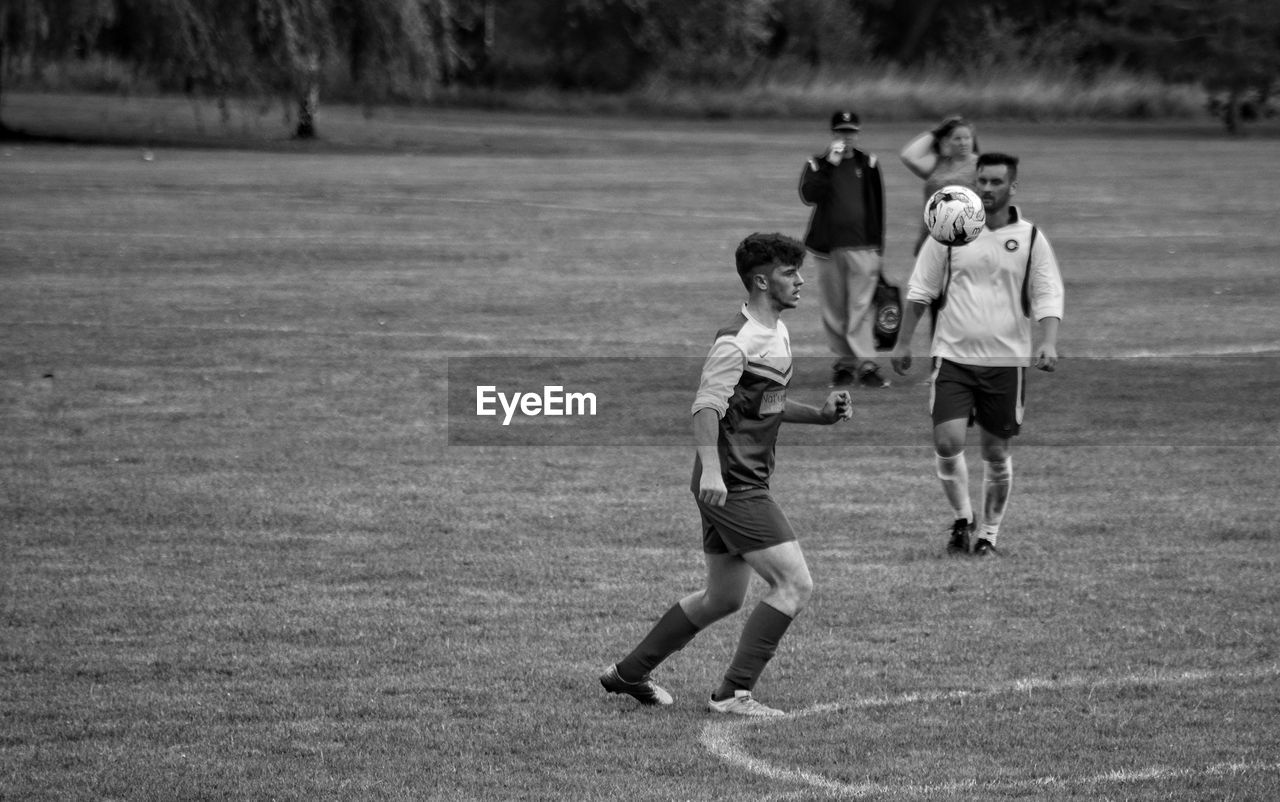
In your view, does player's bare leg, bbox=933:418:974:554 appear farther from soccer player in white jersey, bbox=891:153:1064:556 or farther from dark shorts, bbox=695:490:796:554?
dark shorts, bbox=695:490:796:554

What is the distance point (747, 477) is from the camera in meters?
7.16

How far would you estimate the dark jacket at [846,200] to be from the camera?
1538 centimetres

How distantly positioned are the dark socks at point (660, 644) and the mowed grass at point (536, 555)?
187 millimetres

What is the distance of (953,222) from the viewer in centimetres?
994

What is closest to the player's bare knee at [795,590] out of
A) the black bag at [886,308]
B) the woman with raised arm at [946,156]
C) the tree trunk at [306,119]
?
the woman with raised arm at [946,156]

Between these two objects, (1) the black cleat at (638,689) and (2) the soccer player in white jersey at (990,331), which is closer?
(1) the black cleat at (638,689)

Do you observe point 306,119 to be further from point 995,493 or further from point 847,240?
point 995,493

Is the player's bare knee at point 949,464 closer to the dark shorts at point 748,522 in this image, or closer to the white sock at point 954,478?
the white sock at point 954,478

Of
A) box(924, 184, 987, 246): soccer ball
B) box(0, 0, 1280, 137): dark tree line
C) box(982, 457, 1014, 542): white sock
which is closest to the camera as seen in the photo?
box(924, 184, 987, 246): soccer ball

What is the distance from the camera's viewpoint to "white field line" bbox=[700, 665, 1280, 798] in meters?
6.42

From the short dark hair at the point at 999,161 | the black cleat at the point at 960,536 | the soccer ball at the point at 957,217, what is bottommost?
the black cleat at the point at 960,536

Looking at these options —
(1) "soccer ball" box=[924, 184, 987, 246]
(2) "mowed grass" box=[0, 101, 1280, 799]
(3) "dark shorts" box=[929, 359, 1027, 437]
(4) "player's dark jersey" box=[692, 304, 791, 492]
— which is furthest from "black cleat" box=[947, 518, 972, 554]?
(4) "player's dark jersey" box=[692, 304, 791, 492]

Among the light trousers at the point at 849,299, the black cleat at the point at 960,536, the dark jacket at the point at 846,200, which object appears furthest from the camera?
the light trousers at the point at 849,299

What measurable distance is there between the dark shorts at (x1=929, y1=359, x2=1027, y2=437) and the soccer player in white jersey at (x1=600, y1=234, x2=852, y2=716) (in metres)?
2.89
